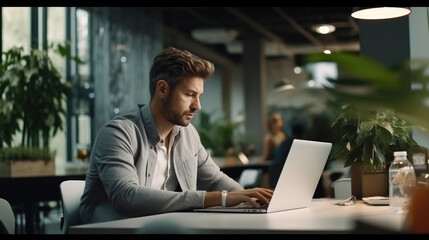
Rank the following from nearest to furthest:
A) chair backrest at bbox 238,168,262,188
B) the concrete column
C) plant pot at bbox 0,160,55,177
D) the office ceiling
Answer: plant pot at bbox 0,160,55,177 < chair backrest at bbox 238,168,262,188 < the office ceiling < the concrete column

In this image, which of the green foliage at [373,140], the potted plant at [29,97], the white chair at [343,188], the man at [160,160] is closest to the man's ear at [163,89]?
the man at [160,160]

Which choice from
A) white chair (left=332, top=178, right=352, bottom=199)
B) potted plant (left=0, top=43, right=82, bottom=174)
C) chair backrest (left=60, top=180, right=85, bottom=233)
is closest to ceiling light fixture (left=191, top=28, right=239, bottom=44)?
potted plant (left=0, top=43, right=82, bottom=174)

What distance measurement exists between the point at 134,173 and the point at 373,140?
1.08m

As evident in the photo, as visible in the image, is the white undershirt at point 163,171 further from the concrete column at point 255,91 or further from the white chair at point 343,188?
the concrete column at point 255,91

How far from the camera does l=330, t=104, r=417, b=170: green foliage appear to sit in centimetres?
306

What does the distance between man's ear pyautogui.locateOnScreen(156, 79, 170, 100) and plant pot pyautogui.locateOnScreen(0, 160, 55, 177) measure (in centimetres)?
275

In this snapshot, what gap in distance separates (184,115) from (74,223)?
2.02 feet

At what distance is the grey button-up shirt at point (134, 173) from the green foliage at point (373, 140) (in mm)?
535

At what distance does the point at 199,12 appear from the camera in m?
12.8

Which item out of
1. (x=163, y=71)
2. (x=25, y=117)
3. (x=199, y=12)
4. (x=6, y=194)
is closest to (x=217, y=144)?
(x=199, y=12)

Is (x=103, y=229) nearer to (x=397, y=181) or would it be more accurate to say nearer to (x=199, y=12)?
(x=397, y=181)

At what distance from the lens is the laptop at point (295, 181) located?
7.91 feet

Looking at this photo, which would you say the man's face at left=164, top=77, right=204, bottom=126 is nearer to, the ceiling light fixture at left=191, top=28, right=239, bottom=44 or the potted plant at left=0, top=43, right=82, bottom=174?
the potted plant at left=0, top=43, right=82, bottom=174

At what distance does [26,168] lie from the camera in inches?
215
